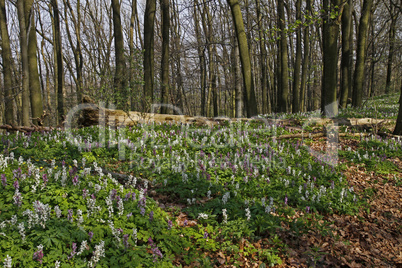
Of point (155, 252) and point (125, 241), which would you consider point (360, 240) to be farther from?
point (125, 241)

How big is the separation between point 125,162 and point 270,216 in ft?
11.8

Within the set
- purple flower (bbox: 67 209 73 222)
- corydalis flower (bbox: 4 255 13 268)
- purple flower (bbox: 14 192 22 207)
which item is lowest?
corydalis flower (bbox: 4 255 13 268)

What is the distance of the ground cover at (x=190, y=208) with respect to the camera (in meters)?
3.00

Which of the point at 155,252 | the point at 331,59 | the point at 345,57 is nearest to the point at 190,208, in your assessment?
the point at 155,252

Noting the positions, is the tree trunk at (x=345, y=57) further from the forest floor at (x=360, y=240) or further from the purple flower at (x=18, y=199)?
the purple flower at (x=18, y=199)

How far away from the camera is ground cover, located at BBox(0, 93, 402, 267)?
3000 mm

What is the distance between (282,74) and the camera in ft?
52.9

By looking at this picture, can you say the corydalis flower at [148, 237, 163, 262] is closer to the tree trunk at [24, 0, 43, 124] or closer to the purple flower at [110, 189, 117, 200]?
the purple flower at [110, 189, 117, 200]

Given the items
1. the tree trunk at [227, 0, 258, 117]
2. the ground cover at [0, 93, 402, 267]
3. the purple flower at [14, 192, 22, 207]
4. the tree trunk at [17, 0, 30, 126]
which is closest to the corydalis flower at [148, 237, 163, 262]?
the ground cover at [0, 93, 402, 267]

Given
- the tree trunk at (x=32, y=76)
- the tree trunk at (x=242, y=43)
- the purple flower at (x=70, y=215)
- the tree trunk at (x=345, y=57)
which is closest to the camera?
the purple flower at (x=70, y=215)

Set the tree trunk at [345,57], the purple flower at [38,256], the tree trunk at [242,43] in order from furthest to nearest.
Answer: the tree trunk at [345,57] < the tree trunk at [242,43] < the purple flower at [38,256]

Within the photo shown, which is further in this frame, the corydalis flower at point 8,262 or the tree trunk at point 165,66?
the tree trunk at point 165,66

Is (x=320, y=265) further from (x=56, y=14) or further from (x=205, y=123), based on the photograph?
(x=56, y=14)

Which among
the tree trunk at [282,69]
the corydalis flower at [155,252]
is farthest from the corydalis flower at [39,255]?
the tree trunk at [282,69]
